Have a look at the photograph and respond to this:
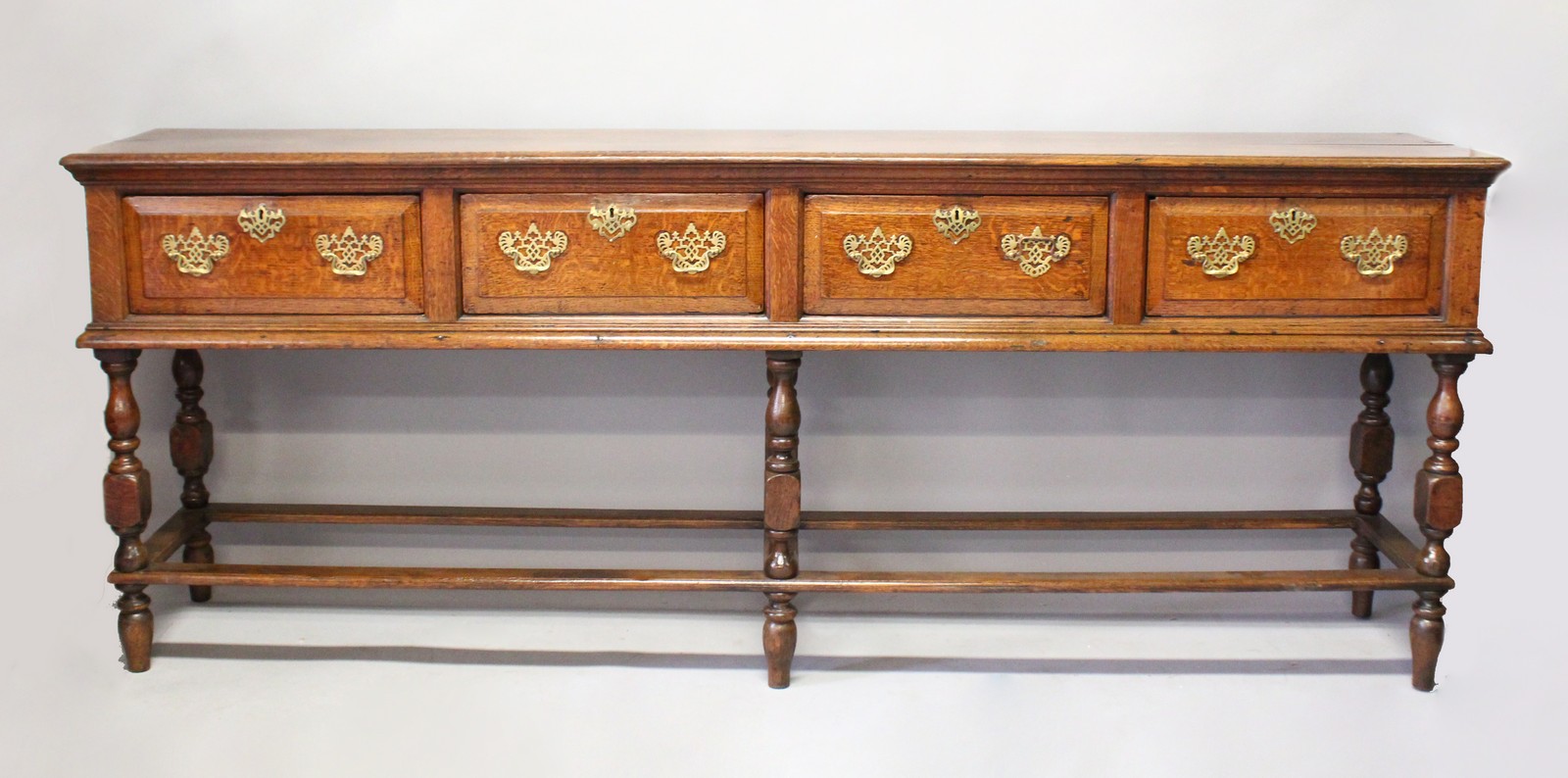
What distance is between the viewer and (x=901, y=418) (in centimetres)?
347

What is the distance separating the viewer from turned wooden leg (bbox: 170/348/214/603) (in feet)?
11.2

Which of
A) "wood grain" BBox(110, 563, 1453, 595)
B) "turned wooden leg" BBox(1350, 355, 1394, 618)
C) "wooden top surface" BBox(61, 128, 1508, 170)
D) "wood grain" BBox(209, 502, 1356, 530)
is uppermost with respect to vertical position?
"wooden top surface" BBox(61, 128, 1508, 170)

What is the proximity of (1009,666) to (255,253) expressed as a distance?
5.45 feet

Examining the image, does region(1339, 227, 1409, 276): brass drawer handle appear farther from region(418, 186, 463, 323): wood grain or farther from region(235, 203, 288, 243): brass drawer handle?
region(235, 203, 288, 243): brass drawer handle

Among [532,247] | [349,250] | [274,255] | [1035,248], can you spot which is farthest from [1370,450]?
[274,255]

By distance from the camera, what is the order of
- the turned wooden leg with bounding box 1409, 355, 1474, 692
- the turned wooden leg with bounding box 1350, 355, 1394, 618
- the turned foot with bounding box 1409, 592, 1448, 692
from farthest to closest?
1. the turned wooden leg with bounding box 1350, 355, 1394, 618
2. the turned foot with bounding box 1409, 592, 1448, 692
3. the turned wooden leg with bounding box 1409, 355, 1474, 692

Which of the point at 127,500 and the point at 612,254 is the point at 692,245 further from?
the point at 127,500

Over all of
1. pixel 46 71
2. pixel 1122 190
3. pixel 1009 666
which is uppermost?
pixel 46 71

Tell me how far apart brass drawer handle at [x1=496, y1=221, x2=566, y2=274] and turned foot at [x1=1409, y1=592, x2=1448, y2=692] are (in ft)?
5.91

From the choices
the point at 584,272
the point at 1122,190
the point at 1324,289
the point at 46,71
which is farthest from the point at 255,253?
the point at 1324,289

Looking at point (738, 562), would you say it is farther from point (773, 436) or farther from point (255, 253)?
point (255, 253)

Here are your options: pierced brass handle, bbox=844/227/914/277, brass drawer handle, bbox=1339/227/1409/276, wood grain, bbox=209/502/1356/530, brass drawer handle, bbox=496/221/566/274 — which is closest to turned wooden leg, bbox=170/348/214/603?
wood grain, bbox=209/502/1356/530

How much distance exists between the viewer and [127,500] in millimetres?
3016

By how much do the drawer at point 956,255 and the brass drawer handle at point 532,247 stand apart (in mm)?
454
